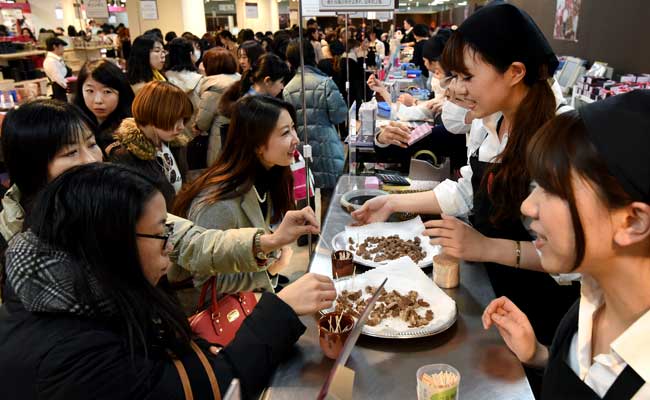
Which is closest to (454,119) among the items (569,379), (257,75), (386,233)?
(386,233)

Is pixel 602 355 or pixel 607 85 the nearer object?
pixel 602 355

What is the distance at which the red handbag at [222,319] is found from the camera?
1554 mm

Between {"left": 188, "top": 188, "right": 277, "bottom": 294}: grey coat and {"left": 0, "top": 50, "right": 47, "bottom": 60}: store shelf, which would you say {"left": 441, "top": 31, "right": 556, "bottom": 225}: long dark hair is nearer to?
{"left": 188, "top": 188, "right": 277, "bottom": 294}: grey coat

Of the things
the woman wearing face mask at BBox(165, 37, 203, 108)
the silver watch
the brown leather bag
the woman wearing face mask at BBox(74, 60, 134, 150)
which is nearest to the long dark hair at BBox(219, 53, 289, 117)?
the woman wearing face mask at BBox(165, 37, 203, 108)

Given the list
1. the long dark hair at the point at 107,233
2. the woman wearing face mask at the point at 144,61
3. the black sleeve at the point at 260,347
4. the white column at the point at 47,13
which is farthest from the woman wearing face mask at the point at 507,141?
the white column at the point at 47,13

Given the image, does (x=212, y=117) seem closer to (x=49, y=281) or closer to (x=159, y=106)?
(x=159, y=106)

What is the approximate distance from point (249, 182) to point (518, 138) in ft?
3.47

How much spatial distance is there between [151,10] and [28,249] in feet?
34.1

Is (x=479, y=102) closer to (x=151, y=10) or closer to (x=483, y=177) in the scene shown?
(x=483, y=177)

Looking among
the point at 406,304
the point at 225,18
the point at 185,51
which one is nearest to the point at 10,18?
the point at 225,18

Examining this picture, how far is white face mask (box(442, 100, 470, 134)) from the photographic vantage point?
3.21m

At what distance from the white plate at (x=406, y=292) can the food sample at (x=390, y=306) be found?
2 cm

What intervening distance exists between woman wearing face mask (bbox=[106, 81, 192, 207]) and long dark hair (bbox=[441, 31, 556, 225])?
191 centimetres

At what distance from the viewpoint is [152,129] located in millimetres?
3129
